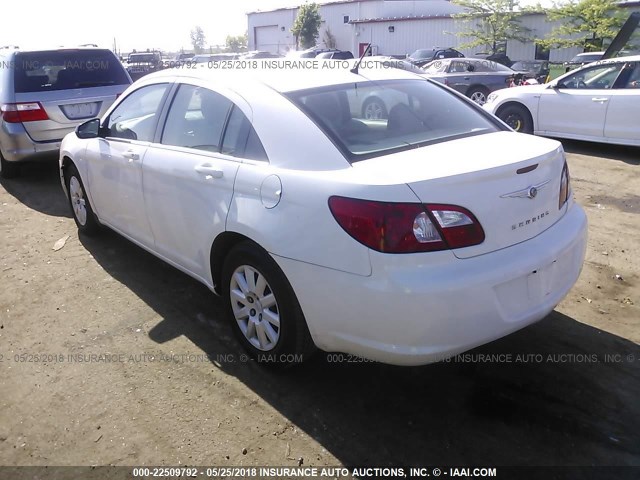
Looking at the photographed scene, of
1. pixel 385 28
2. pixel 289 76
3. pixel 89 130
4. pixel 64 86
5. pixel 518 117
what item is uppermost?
pixel 385 28

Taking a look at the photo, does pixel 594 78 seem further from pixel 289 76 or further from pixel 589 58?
pixel 589 58

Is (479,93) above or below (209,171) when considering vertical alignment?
below

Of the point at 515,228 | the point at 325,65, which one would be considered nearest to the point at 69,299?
the point at 325,65

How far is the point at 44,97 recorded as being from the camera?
6977 millimetres

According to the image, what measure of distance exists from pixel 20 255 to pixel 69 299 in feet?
→ 4.30

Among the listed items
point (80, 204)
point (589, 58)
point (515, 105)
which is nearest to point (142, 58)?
point (589, 58)

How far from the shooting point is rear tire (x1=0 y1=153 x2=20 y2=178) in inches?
302

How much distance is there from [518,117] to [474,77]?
4.72 meters

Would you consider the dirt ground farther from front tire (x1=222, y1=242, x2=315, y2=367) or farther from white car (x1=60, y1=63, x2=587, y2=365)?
white car (x1=60, y1=63, x2=587, y2=365)

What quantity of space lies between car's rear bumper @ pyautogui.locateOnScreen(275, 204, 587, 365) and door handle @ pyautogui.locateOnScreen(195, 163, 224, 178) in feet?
2.32

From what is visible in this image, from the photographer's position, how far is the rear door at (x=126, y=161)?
3922mm

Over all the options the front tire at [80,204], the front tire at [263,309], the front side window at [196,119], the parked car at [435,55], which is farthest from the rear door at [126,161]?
the parked car at [435,55]

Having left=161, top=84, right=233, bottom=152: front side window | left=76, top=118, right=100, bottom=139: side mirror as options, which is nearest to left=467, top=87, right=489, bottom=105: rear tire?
left=76, top=118, right=100, bottom=139: side mirror

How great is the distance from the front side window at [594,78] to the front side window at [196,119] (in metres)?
7.39
